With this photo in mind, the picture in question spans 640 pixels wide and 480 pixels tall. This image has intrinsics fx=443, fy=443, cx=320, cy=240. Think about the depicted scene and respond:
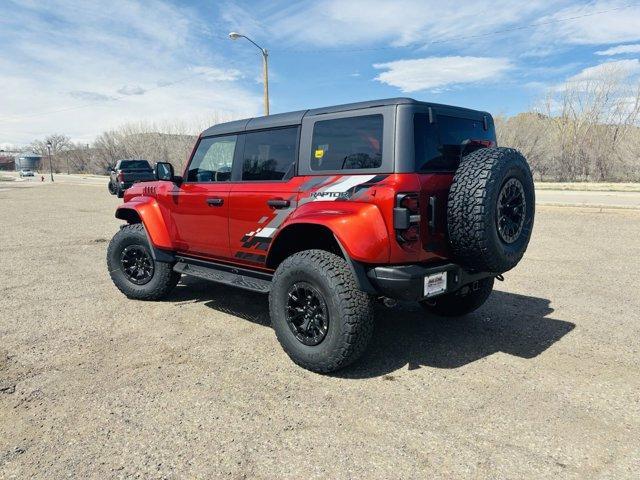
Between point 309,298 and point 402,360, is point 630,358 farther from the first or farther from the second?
point 309,298

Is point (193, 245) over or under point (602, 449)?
over

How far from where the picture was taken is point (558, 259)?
728 cm

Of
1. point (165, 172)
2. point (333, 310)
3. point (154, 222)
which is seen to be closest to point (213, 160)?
point (165, 172)

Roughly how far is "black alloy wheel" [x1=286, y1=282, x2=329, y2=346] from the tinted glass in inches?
38.5

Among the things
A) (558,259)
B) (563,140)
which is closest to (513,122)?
(563,140)

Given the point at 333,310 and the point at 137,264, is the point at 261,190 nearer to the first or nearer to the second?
the point at 333,310

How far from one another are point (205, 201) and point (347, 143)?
1.71m

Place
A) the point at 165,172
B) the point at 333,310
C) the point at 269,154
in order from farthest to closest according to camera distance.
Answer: the point at 165,172, the point at 269,154, the point at 333,310

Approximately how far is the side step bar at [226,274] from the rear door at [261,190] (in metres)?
0.12

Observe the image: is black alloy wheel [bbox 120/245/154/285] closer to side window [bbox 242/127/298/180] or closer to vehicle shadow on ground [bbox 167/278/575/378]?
vehicle shadow on ground [bbox 167/278/575/378]

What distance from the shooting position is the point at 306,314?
11.3ft

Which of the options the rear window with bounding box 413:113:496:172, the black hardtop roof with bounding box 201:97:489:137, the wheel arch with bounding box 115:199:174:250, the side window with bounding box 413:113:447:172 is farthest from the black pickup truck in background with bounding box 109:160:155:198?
the side window with bounding box 413:113:447:172

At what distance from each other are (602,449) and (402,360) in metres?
1.48

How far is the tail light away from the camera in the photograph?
2.92m
